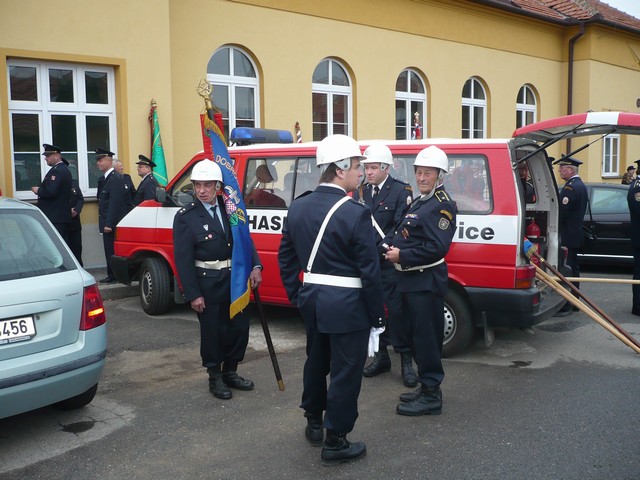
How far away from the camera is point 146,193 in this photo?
9.82m

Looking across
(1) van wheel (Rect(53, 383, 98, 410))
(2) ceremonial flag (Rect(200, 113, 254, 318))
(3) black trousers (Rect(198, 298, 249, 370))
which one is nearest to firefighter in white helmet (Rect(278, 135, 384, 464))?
(2) ceremonial flag (Rect(200, 113, 254, 318))

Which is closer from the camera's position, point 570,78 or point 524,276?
point 524,276

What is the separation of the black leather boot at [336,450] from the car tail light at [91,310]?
1734 millimetres

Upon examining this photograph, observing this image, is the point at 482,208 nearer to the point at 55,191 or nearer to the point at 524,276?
the point at 524,276

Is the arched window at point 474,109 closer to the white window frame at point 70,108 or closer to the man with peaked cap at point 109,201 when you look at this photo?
the white window frame at point 70,108

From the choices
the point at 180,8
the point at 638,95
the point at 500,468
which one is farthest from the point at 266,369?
the point at 638,95

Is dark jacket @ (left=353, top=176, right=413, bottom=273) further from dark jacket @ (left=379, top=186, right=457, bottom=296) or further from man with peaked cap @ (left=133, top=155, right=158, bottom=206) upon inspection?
man with peaked cap @ (left=133, top=155, right=158, bottom=206)

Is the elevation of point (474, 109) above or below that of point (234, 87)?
above

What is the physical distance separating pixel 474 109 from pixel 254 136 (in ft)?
37.7

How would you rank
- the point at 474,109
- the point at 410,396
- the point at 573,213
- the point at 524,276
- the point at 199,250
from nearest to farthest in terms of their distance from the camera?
the point at 410,396 → the point at 199,250 → the point at 524,276 → the point at 573,213 → the point at 474,109

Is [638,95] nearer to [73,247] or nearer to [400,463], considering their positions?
[73,247]

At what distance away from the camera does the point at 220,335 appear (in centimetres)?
535

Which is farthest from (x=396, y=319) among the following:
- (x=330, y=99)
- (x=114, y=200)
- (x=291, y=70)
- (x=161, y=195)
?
(x=330, y=99)

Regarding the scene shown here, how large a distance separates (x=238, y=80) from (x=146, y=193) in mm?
4084
